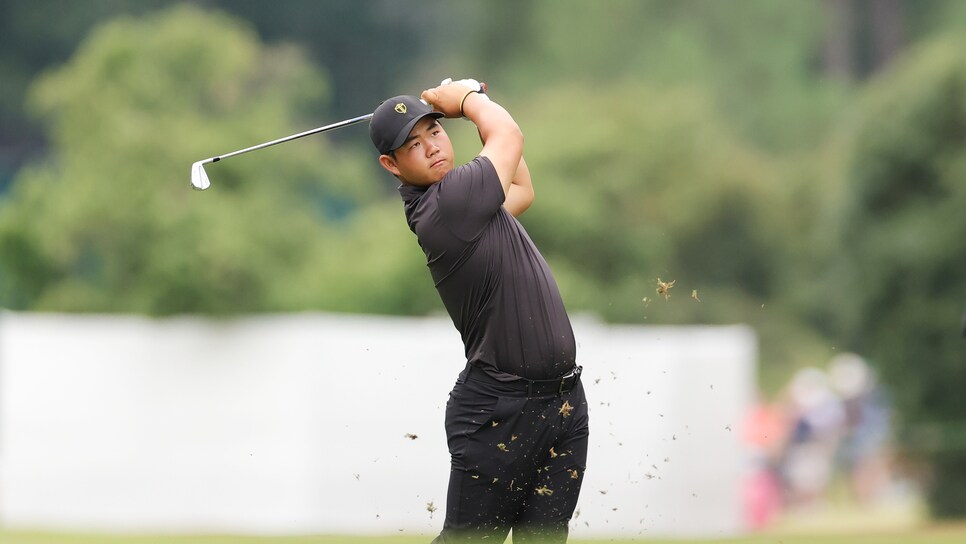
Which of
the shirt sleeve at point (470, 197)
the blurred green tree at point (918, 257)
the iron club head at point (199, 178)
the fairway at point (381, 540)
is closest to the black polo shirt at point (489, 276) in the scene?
the shirt sleeve at point (470, 197)

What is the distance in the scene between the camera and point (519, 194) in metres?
7.28

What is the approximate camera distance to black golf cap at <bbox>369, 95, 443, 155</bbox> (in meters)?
6.50

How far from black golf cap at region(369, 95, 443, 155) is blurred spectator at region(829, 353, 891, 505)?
47.6 feet

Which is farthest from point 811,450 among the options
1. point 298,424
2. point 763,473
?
point 298,424

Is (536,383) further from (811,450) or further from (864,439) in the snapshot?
(811,450)

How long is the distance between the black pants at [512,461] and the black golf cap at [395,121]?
0.92 meters

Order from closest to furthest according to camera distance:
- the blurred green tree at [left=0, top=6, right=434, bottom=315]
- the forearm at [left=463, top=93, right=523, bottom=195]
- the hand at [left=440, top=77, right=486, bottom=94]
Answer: the forearm at [left=463, top=93, right=523, bottom=195]
the hand at [left=440, top=77, right=486, bottom=94]
the blurred green tree at [left=0, top=6, right=434, bottom=315]

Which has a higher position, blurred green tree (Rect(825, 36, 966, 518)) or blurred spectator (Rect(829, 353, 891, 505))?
blurred green tree (Rect(825, 36, 966, 518))

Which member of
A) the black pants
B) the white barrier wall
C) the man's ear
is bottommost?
the white barrier wall

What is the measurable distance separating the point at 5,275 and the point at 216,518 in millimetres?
5350

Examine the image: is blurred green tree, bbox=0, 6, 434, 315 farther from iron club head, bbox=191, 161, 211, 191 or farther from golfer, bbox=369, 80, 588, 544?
golfer, bbox=369, 80, 588, 544

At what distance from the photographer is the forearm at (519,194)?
7234 mm

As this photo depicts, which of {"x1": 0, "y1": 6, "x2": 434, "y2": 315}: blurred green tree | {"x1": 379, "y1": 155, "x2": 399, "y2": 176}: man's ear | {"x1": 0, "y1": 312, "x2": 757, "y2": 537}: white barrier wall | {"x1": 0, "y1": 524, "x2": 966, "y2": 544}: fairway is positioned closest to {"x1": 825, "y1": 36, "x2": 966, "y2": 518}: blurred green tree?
{"x1": 0, "y1": 312, "x2": 757, "y2": 537}: white barrier wall

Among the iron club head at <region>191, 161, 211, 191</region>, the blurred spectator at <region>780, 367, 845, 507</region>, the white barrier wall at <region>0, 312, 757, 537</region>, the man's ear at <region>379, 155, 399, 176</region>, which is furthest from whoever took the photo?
the blurred spectator at <region>780, 367, 845, 507</region>
